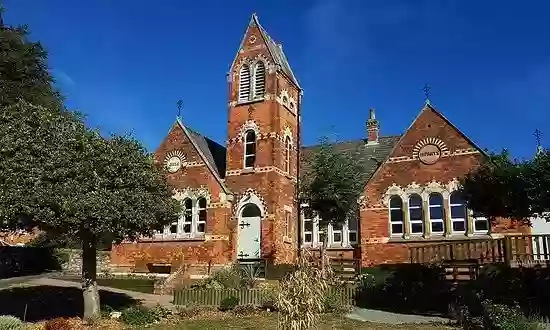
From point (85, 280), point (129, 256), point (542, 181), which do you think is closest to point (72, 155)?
point (85, 280)

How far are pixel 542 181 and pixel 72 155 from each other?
52.2 feet

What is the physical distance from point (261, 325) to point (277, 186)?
15830 mm

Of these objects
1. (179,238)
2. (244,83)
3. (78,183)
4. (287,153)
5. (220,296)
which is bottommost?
(220,296)

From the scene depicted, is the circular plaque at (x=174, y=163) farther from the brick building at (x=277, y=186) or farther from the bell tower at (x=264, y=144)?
the bell tower at (x=264, y=144)

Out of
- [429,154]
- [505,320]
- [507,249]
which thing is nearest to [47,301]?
[505,320]

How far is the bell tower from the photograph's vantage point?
3281 centimetres

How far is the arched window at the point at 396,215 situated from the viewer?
103ft

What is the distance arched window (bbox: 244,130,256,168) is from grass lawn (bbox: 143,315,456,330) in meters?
16.0

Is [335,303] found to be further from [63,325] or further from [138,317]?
[63,325]

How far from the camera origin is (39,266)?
37688 mm

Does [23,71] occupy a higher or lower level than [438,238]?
higher

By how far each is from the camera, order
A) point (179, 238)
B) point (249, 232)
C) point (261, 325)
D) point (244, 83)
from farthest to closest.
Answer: point (244, 83), point (179, 238), point (249, 232), point (261, 325)

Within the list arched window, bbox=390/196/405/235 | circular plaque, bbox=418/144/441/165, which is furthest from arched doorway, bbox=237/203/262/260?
circular plaque, bbox=418/144/441/165

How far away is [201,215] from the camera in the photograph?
34938 millimetres
